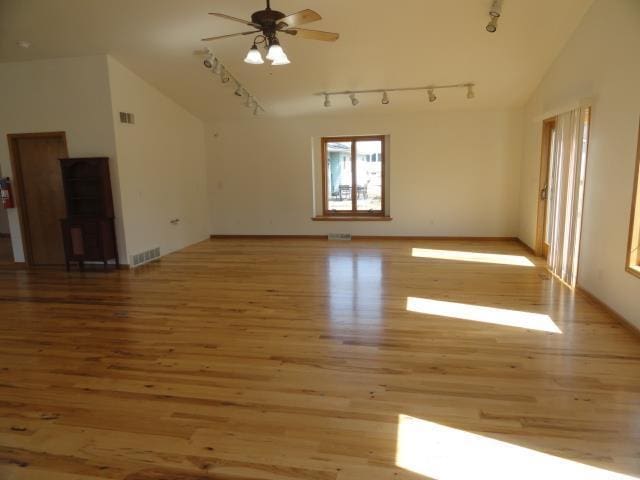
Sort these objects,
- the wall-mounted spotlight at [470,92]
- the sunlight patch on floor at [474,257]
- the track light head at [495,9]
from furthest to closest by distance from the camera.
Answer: the wall-mounted spotlight at [470,92], the sunlight patch on floor at [474,257], the track light head at [495,9]

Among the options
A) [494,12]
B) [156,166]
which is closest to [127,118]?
[156,166]

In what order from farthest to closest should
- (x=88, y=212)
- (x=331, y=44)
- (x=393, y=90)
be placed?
(x=393, y=90) < (x=88, y=212) < (x=331, y=44)

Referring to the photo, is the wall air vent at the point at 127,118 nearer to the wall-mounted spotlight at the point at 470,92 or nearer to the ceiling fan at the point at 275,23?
the ceiling fan at the point at 275,23

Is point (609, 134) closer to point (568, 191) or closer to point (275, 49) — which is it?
point (568, 191)

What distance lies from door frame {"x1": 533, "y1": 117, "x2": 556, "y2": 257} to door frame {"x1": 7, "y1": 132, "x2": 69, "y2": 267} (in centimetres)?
726

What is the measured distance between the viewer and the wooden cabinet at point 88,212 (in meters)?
5.93

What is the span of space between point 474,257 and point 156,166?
551 centimetres

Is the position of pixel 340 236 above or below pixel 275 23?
below

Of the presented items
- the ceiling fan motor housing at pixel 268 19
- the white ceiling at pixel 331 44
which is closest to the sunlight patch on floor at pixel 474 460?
the ceiling fan motor housing at pixel 268 19

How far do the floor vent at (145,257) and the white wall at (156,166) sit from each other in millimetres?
75

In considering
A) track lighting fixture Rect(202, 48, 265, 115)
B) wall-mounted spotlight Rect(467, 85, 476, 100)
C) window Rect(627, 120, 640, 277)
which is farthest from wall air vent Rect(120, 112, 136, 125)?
window Rect(627, 120, 640, 277)

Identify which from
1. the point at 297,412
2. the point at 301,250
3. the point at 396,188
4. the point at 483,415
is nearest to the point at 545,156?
the point at 396,188

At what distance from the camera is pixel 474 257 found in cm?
658

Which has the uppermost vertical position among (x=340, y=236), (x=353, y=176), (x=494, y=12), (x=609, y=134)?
(x=494, y=12)
